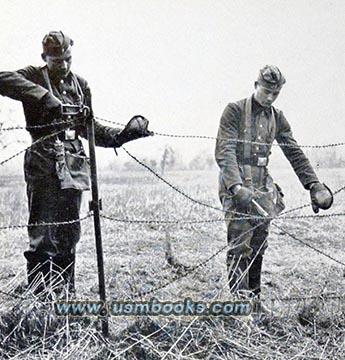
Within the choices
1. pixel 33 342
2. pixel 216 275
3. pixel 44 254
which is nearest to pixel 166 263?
pixel 216 275

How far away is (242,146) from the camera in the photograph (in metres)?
4.00

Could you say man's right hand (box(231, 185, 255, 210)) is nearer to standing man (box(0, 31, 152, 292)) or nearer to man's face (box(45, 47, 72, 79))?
standing man (box(0, 31, 152, 292))

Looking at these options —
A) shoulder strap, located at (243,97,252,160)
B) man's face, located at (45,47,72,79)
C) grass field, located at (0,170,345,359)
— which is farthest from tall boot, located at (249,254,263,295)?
man's face, located at (45,47,72,79)

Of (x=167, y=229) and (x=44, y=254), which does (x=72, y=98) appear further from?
(x=167, y=229)

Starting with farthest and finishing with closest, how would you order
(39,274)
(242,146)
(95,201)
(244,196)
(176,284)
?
(176,284)
(242,146)
(244,196)
(39,274)
(95,201)

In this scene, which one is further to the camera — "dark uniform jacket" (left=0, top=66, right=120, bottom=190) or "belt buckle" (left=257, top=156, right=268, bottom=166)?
"belt buckle" (left=257, top=156, right=268, bottom=166)

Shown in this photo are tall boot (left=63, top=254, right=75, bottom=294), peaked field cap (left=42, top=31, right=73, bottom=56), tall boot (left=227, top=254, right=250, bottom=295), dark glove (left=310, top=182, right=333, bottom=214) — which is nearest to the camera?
peaked field cap (left=42, top=31, right=73, bottom=56)

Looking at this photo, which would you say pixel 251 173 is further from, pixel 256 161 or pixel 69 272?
pixel 69 272

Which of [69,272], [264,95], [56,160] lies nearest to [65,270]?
[69,272]

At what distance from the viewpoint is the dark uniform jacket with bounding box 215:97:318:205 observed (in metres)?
3.87

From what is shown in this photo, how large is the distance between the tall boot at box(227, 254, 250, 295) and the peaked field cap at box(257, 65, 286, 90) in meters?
1.43

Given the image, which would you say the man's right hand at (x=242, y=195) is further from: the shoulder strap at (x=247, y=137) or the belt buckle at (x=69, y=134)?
the belt buckle at (x=69, y=134)

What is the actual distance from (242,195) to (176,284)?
4.41 feet

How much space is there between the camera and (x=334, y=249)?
6.55 metres
